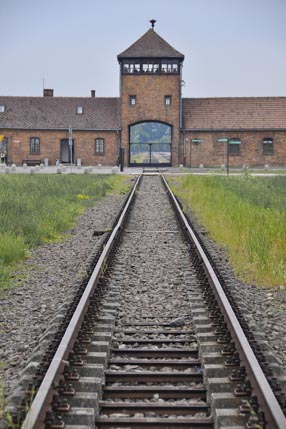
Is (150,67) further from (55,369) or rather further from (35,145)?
(55,369)

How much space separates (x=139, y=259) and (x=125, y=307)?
9.81ft

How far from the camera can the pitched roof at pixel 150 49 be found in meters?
52.1

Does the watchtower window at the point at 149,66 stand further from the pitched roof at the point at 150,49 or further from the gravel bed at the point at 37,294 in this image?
the gravel bed at the point at 37,294

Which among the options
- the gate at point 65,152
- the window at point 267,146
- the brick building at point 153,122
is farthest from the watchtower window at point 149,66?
the window at point 267,146

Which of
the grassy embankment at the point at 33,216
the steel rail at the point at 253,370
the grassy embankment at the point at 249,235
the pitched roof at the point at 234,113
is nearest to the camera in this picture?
the steel rail at the point at 253,370

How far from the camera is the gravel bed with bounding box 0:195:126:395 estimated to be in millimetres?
5339

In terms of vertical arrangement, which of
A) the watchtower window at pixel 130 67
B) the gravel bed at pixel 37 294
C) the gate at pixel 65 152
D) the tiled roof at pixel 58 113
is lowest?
the gravel bed at pixel 37 294

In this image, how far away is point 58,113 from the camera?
56.2 meters

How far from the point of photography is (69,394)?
169 inches

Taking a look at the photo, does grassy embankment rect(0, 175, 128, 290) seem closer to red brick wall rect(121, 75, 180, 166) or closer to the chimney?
red brick wall rect(121, 75, 180, 166)

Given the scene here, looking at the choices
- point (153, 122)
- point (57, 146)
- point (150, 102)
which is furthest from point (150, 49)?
point (57, 146)

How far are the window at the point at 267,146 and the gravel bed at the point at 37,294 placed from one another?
42.3 meters

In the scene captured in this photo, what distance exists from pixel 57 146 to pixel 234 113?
15326 millimetres

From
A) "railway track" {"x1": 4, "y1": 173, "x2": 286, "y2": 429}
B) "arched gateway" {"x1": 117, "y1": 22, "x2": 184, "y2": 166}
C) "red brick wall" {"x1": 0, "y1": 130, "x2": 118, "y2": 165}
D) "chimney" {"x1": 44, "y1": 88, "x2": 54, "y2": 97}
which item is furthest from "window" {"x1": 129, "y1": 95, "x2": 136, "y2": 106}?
"railway track" {"x1": 4, "y1": 173, "x2": 286, "y2": 429}
